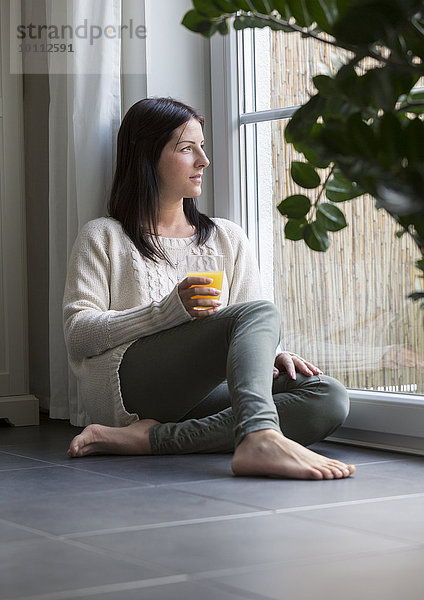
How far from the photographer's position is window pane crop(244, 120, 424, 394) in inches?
99.4

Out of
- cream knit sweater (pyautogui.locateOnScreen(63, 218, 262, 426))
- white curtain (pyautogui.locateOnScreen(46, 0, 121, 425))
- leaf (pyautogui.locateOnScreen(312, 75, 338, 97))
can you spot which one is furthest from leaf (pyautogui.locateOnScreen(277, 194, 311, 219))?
white curtain (pyautogui.locateOnScreen(46, 0, 121, 425))

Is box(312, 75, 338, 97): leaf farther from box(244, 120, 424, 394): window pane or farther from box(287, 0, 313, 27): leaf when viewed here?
box(244, 120, 424, 394): window pane

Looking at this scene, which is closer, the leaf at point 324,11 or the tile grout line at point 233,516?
the leaf at point 324,11

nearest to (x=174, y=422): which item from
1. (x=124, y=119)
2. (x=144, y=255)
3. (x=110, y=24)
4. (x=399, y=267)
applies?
(x=144, y=255)

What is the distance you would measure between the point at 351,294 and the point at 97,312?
0.71 m

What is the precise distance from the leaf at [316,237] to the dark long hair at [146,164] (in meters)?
2.04

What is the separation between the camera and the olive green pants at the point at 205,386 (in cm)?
246

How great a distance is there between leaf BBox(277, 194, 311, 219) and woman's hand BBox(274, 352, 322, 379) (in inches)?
71.9

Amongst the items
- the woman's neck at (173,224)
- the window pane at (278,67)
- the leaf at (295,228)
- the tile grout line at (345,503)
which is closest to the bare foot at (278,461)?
the tile grout line at (345,503)

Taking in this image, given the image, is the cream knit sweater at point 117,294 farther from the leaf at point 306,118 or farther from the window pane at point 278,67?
the leaf at point 306,118

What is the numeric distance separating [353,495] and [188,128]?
4.46 feet

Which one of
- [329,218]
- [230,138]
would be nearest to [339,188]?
[329,218]

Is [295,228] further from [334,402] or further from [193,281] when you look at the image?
[334,402]

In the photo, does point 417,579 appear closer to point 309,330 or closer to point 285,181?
point 309,330
